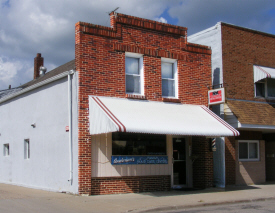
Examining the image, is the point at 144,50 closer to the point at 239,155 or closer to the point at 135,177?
the point at 135,177

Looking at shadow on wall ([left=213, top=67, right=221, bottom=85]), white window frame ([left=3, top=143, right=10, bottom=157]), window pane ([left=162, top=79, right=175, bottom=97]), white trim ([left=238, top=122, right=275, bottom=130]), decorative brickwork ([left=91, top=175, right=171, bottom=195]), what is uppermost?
shadow on wall ([left=213, top=67, right=221, bottom=85])

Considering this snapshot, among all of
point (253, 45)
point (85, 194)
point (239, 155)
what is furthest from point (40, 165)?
point (253, 45)

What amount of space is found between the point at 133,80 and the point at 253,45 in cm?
675

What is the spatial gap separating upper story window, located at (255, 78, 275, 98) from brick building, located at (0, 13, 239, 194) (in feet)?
10.0

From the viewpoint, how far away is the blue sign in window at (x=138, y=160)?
1405 cm

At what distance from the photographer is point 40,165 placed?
15.9 metres

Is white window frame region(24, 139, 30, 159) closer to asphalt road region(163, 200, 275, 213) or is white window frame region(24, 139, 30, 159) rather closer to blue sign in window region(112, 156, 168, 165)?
blue sign in window region(112, 156, 168, 165)

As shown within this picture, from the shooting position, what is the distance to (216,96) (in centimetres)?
1602

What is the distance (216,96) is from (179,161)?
314 cm

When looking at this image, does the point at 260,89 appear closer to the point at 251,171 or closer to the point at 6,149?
the point at 251,171

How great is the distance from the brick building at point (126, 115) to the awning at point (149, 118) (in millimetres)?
41

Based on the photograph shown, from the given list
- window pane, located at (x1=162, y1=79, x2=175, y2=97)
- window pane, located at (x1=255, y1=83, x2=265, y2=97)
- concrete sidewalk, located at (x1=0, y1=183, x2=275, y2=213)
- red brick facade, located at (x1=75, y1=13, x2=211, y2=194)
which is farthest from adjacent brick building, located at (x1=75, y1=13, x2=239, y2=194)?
window pane, located at (x1=255, y1=83, x2=265, y2=97)

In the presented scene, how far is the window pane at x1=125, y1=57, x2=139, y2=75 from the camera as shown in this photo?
15.1m

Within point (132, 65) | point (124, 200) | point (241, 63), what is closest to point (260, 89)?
point (241, 63)
